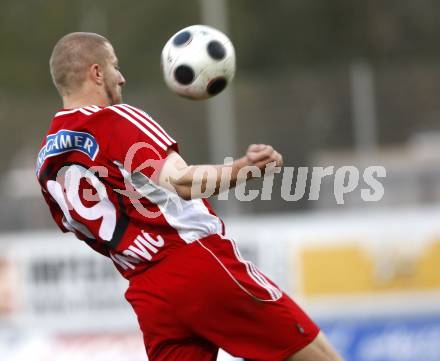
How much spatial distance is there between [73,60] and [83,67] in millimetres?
56

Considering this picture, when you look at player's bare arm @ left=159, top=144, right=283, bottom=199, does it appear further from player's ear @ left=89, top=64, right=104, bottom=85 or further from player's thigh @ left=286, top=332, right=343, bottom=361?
player's thigh @ left=286, top=332, right=343, bottom=361

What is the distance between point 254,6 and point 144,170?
28.6 m

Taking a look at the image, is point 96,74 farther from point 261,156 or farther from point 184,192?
point 261,156

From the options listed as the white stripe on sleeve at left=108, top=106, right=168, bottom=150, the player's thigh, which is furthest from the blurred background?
the white stripe on sleeve at left=108, top=106, right=168, bottom=150

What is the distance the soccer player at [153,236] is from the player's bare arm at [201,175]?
0.35ft

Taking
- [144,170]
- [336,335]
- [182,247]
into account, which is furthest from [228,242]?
[336,335]

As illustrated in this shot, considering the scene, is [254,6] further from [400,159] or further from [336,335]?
[336,335]

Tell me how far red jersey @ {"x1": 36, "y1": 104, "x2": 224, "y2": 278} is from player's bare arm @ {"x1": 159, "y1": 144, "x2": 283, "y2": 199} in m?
0.07

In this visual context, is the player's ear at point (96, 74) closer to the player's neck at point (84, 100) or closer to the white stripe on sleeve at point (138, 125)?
the player's neck at point (84, 100)

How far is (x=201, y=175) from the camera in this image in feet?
14.1

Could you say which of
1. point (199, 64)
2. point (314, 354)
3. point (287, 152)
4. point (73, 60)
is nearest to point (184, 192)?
point (199, 64)

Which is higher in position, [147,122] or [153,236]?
[147,122]

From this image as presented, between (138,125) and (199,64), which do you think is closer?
(138,125)

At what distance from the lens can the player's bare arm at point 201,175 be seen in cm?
416
